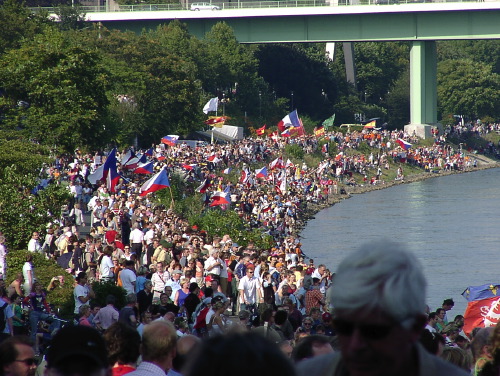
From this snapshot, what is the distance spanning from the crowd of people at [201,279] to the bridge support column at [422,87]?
72.9ft

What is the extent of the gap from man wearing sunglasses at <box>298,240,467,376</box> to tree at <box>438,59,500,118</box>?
91.4 m

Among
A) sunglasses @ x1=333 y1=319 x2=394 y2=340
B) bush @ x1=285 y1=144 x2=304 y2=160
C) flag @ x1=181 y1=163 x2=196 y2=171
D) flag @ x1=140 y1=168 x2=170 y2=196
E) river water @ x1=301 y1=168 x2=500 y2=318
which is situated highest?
sunglasses @ x1=333 y1=319 x2=394 y2=340

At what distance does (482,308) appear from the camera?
1406 cm

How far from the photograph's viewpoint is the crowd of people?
287cm

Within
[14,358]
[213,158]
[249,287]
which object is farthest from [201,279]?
[213,158]

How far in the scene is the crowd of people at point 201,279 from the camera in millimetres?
2869

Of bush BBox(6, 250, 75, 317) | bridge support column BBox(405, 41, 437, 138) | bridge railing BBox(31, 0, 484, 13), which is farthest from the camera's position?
bridge support column BBox(405, 41, 437, 138)

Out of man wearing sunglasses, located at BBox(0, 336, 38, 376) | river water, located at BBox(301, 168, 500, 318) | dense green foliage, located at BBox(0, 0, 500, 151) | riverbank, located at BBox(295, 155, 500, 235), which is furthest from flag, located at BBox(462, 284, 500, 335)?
riverbank, located at BBox(295, 155, 500, 235)

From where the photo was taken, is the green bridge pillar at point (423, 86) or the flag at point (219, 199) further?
the green bridge pillar at point (423, 86)

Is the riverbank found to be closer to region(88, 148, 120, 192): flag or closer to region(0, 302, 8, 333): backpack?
region(88, 148, 120, 192): flag

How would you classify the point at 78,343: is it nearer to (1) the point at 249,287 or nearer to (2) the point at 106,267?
(2) the point at 106,267

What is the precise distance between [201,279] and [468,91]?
77458mm

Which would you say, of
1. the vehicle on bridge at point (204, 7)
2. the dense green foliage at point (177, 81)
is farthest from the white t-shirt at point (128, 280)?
the vehicle on bridge at point (204, 7)

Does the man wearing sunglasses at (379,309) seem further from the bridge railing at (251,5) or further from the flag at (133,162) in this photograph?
the bridge railing at (251,5)
